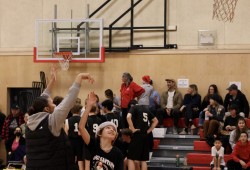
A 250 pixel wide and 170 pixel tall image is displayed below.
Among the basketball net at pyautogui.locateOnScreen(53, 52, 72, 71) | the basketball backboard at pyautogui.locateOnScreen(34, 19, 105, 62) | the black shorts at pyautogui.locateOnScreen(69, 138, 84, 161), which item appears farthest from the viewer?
the basketball backboard at pyautogui.locateOnScreen(34, 19, 105, 62)

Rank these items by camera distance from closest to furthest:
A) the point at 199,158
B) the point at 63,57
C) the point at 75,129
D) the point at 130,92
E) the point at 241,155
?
the point at 75,129 → the point at 241,155 → the point at 199,158 → the point at 130,92 → the point at 63,57

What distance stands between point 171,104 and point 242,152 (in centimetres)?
342

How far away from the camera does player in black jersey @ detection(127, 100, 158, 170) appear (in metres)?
10.4

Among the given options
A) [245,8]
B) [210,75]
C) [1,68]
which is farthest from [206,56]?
[1,68]

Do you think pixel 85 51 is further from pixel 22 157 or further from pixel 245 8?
pixel 245 8

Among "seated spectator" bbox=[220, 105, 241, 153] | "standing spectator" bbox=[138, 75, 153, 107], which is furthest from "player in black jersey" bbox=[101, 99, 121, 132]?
"seated spectator" bbox=[220, 105, 241, 153]

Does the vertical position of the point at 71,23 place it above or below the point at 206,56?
above

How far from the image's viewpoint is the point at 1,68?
1620 centimetres

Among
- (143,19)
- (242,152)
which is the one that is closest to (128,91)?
(242,152)

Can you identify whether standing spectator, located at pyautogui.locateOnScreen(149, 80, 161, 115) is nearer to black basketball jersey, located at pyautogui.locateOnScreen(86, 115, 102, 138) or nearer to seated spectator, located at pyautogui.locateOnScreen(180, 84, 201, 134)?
seated spectator, located at pyautogui.locateOnScreen(180, 84, 201, 134)

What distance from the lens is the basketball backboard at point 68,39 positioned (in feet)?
49.8

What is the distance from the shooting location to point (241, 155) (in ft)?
37.1

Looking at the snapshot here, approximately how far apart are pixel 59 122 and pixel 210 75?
35.0 feet

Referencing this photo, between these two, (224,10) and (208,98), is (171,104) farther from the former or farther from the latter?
(224,10)
